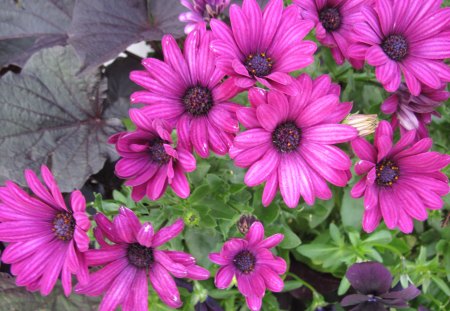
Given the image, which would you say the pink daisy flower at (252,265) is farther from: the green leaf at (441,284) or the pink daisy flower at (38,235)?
the green leaf at (441,284)

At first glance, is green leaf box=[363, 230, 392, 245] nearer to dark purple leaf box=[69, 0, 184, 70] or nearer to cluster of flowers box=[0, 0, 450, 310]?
cluster of flowers box=[0, 0, 450, 310]

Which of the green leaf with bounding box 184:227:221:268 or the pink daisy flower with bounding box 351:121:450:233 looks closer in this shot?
the pink daisy flower with bounding box 351:121:450:233

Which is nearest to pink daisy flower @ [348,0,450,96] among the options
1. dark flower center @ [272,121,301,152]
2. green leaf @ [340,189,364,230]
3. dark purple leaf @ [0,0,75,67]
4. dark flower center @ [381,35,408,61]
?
dark flower center @ [381,35,408,61]

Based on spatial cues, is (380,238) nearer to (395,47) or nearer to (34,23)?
(395,47)

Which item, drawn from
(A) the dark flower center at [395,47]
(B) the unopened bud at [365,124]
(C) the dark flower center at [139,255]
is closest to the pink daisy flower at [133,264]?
(C) the dark flower center at [139,255]

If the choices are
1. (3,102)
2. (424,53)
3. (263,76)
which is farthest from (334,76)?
(3,102)

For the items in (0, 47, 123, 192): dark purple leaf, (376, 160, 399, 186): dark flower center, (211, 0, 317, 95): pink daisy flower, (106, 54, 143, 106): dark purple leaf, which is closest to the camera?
(211, 0, 317, 95): pink daisy flower
